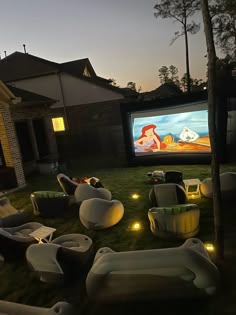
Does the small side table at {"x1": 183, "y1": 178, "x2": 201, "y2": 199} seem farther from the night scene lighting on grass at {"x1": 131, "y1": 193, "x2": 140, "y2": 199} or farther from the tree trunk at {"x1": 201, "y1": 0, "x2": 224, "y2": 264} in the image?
the tree trunk at {"x1": 201, "y1": 0, "x2": 224, "y2": 264}

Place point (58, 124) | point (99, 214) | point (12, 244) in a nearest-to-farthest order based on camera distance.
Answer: point (12, 244), point (99, 214), point (58, 124)

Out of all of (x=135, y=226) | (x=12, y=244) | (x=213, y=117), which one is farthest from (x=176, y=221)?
(x=12, y=244)

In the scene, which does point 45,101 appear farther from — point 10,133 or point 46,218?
point 46,218

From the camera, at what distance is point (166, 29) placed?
73.6ft

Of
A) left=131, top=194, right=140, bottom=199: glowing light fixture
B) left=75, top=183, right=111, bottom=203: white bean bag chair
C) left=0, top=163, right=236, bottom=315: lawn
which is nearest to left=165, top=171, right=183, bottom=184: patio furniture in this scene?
left=0, top=163, right=236, bottom=315: lawn

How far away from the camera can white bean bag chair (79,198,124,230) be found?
583 centimetres

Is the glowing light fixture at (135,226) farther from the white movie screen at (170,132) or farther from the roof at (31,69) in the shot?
the roof at (31,69)

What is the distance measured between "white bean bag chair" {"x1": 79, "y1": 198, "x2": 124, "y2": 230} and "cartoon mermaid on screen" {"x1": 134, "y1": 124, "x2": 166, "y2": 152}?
6.92 metres

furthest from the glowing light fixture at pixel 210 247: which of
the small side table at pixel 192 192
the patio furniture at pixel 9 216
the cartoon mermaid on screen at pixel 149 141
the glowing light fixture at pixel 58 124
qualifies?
the glowing light fixture at pixel 58 124

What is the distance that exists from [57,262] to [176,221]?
2.48 meters

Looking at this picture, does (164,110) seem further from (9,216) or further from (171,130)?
(9,216)

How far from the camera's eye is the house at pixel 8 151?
10.2 meters

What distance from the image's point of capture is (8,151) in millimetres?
10398

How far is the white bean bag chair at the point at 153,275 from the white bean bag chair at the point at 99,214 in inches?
93.5
